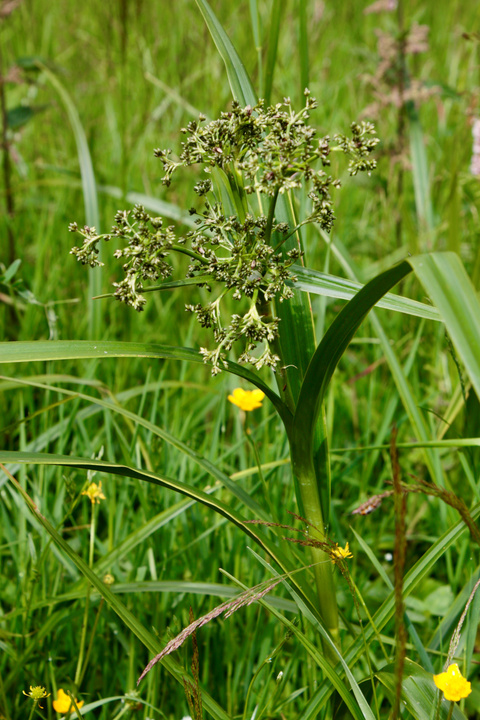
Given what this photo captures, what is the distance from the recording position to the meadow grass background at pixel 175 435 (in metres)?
1.32

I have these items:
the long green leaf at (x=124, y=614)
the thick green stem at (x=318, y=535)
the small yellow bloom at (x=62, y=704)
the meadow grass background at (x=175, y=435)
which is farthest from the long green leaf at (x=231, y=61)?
the small yellow bloom at (x=62, y=704)

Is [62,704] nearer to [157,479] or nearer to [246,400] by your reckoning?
[157,479]

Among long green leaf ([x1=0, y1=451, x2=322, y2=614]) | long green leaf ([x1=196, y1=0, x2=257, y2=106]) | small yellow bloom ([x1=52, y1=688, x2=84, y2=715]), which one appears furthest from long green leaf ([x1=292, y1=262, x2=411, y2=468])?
small yellow bloom ([x1=52, y1=688, x2=84, y2=715])

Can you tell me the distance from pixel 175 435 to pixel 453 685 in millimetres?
1092

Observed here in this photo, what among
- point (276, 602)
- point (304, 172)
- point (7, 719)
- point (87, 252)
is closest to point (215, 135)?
point (304, 172)

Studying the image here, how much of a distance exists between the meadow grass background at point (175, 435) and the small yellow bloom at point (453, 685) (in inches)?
8.3

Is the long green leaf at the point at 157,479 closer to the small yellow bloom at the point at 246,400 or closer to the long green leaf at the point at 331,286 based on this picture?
the long green leaf at the point at 331,286

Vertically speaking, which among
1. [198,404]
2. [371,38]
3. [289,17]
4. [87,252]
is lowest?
[198,404]

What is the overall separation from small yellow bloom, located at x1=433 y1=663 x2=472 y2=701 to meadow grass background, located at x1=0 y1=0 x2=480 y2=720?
0.69ft

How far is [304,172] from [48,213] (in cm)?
254

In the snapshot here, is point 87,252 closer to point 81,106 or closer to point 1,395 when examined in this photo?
point 1,395

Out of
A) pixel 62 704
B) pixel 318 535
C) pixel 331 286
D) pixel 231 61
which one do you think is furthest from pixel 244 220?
pixel 62 704

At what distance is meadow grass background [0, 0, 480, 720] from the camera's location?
132 cm

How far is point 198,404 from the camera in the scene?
6.57 feet
